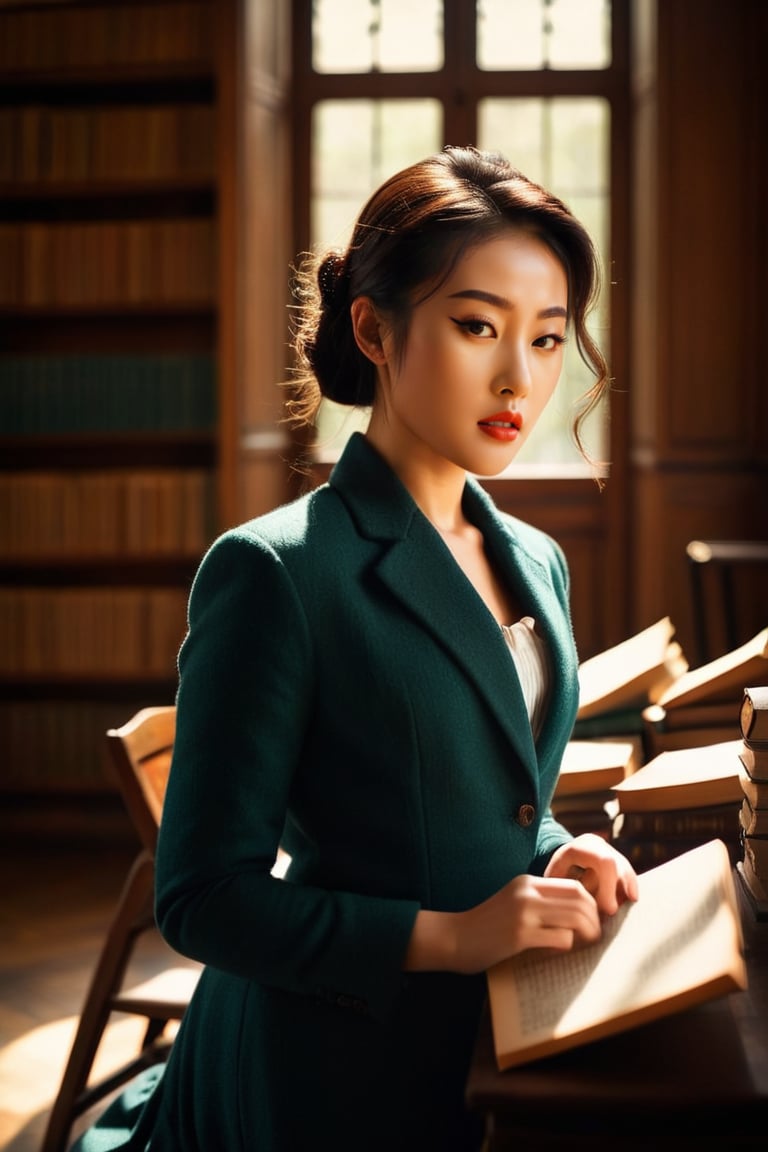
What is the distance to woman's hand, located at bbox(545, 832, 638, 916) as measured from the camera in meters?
1.12

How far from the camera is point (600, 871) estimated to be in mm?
1119

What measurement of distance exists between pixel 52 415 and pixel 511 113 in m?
2.06

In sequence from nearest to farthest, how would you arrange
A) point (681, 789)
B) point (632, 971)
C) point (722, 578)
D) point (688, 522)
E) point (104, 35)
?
point (632, 971)
point (681, 789)
point (722, 578)
point (104, 35)
point (688, 522)

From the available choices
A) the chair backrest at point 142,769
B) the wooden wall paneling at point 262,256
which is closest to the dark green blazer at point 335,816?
the chair backrest at point 142,769

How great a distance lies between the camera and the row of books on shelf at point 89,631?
4738mm

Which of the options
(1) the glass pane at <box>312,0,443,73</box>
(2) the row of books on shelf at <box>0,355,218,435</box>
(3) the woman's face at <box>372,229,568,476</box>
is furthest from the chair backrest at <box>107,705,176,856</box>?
(1) the glass pane at <box>312,0,443,73</box>

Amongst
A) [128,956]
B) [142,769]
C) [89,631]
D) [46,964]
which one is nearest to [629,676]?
[142,769]

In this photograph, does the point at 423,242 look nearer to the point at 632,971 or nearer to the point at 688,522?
the point at 632,971

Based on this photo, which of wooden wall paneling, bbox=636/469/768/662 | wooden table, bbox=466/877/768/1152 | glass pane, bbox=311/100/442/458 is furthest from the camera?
glass pane, bbox=311/100/442/458

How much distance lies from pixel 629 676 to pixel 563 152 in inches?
145

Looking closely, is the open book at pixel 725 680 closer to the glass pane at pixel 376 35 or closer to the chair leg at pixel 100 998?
the chair leg at pixel 100 998

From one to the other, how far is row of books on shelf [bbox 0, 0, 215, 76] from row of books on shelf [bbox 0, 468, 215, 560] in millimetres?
1410

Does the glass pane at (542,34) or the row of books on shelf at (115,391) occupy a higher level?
the glass pane at (542,34)

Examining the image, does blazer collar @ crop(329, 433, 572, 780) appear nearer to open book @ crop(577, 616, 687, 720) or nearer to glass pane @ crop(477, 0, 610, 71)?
open book @ crop(577, 616, 687, 720)
